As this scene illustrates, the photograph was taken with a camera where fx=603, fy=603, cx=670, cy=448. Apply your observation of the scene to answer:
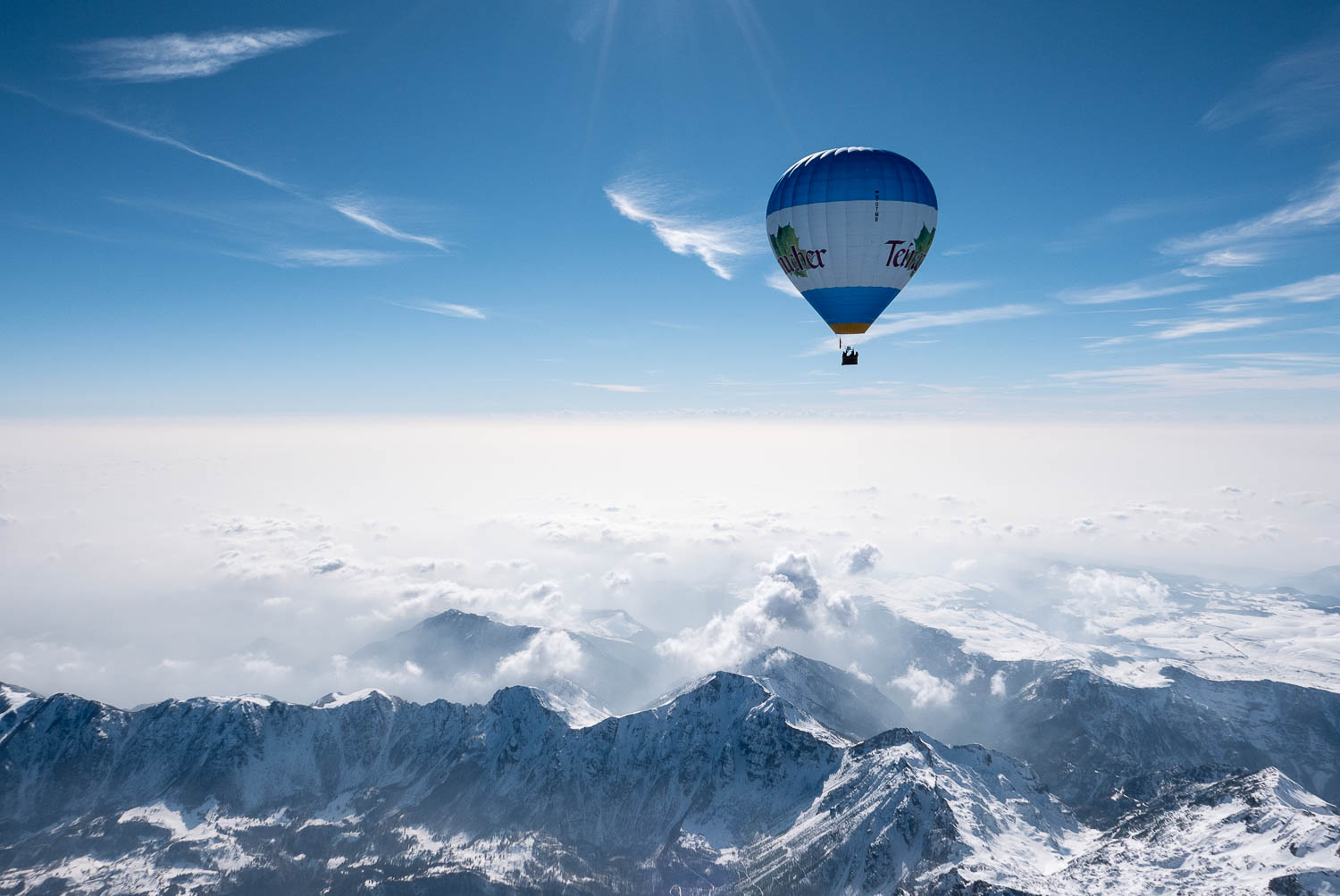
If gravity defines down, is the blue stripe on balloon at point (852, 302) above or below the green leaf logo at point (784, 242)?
below

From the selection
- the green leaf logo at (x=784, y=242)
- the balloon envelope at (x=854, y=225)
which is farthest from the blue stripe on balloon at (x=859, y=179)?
the green leaf logo at (x=784, y=242)

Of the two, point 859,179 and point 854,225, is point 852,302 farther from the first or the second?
point 859,179

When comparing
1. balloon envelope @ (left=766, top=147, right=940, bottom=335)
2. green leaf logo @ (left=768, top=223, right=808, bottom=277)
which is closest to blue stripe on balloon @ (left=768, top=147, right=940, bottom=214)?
balloon envelope @ (left=766, top=147, right=940, bottom=335)

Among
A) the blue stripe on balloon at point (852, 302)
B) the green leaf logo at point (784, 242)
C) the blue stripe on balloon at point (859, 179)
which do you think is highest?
the blue stripe on balloon at point (859, 179)

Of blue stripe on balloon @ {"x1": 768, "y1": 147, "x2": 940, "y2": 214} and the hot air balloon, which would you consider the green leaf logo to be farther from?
blue stripe on balloon @ {"x1": 768, "y1": 147, "x2": 940, "y2": 214}

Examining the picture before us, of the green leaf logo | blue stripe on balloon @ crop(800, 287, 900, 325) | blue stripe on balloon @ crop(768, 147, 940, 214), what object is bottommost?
blue stripe on balloon @ crop(800, 287, 900, 325)

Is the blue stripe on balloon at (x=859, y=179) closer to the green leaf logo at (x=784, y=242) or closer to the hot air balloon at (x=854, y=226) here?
the hot air balloon at (x=854, y=226)

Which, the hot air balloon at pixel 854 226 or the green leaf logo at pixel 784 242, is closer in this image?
the hot air balloon at pixel 854 226

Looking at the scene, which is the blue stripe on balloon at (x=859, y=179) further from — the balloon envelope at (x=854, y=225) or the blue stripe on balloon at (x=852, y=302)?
the blue stripe on balloon at (x=852, y=302)
